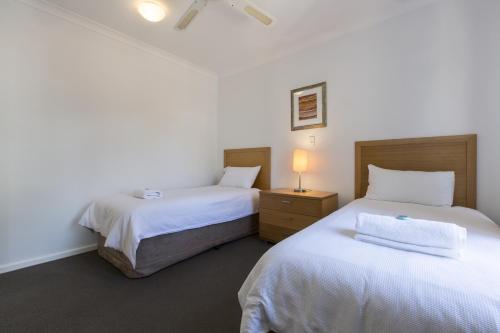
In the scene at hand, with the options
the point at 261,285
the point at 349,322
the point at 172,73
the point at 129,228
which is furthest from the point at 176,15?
the point at 349,322

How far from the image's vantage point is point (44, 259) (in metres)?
2.23

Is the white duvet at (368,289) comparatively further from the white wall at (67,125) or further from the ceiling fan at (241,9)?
the white wall at (67,125)

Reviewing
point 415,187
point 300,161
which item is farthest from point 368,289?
point 300,161

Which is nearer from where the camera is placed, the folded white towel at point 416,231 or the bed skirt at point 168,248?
the folded white towel at point 416,231

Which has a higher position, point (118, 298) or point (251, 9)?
point (251, 9)

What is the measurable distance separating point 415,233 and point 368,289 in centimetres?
43

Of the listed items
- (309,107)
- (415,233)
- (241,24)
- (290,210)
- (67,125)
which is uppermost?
(241,24)

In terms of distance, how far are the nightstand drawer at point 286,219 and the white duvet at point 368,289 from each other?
1.32 metres

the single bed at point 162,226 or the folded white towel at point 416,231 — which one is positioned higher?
the folded white towel at point 416,231

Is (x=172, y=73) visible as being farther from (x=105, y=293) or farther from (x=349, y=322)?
(x=349, y=322)

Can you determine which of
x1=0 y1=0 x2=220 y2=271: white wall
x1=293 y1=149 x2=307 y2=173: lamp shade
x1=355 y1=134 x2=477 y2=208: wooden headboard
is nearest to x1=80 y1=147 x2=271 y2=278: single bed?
x1=0 y1=0 x2=220 y2=271: white wall

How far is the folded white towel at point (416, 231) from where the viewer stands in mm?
905

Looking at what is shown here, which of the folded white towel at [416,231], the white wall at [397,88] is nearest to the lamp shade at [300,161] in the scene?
the white wall at [397,88]

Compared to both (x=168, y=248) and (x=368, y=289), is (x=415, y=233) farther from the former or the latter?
(x=168, y=248)
